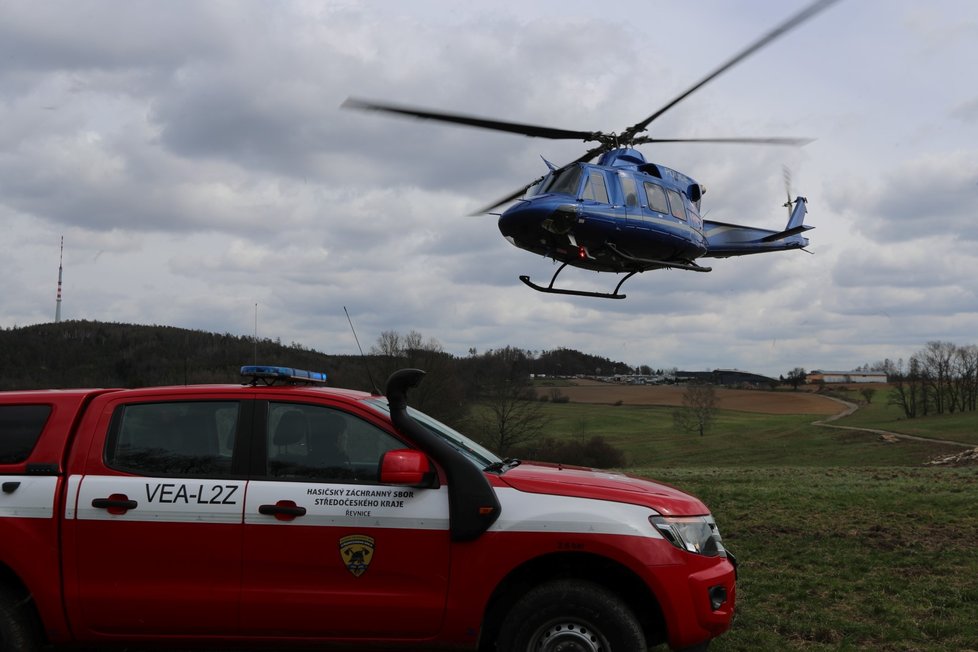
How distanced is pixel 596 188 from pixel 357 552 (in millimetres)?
12143

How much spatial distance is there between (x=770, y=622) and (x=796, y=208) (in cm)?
1899

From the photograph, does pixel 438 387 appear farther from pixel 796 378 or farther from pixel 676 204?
pixel 796 378

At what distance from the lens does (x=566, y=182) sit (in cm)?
1588

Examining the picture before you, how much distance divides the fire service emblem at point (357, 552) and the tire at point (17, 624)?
181 cm

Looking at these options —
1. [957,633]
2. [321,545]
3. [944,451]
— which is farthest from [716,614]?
[944,451]

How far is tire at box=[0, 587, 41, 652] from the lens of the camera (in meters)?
4.71

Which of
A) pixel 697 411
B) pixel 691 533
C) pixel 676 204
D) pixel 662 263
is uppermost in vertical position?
pixel 676 204

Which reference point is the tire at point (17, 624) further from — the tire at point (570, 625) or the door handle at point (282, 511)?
the tire at point (570, 625)

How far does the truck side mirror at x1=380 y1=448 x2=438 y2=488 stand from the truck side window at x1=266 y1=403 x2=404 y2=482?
0.82 feet

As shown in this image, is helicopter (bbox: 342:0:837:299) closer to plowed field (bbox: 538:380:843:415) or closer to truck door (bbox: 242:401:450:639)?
truck door (bbox: 242:401:450:639)

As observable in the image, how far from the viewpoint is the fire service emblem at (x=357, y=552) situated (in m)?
4.73

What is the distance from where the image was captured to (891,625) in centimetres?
644

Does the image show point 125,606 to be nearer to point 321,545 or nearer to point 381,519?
point 321,545

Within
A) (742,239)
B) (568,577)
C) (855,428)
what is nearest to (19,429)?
(568,577)
